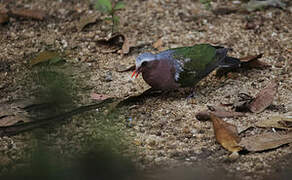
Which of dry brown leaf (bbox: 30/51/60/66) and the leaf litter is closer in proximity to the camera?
the leaf litter

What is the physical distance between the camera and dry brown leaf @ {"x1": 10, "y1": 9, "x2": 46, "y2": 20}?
6.20 m

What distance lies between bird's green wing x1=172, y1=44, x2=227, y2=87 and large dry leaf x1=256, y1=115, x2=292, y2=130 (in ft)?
2.91

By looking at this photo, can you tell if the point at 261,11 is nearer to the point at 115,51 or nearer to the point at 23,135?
the point at 115,51

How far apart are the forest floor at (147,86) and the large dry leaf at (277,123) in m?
0.05

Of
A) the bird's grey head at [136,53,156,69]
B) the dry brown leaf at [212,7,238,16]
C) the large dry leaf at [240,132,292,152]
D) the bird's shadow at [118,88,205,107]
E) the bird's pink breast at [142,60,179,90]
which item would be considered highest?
the dry brown leaf at [212,7,238,16]

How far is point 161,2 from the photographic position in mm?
6617

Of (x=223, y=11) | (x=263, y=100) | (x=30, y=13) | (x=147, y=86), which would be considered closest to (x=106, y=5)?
(x=30, y=13)

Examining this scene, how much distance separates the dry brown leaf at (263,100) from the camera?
4.25m

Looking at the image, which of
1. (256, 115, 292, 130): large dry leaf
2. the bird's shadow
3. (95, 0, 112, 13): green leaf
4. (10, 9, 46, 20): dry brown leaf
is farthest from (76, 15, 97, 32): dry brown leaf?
(256, 115, 292, 130): large dry leaf

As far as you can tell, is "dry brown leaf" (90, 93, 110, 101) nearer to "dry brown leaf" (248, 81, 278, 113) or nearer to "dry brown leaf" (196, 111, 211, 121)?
"dry brown leaf" (196, 111, 211, 121)

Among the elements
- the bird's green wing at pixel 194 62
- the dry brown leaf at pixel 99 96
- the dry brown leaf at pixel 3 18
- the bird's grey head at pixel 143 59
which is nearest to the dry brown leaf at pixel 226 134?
the bird's green wing at pixel 194 62

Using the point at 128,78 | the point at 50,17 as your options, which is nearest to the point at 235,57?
the point at 128,78

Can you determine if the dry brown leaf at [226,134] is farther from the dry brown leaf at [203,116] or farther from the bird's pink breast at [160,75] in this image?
the bird's pink breast at [160,75]

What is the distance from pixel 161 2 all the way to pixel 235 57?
5.67ft
